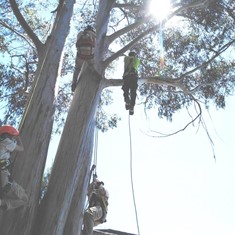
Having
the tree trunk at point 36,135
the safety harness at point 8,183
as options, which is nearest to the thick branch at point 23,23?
the tree trunk at point 36,135

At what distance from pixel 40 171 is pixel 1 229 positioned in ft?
2.55

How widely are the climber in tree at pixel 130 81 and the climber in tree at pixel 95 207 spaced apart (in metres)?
1.40

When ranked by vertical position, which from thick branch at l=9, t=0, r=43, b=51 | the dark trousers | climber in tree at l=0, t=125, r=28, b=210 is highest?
thick branch at l=9, t=0, r=43, b=51

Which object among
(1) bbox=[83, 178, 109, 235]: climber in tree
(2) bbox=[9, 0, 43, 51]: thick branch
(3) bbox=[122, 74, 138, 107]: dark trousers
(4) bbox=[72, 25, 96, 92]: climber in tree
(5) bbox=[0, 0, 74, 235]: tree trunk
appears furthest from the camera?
(3) bbox=[122, 74, 138, 107]: dark trousers

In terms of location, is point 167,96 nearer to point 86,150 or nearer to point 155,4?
point 155,4

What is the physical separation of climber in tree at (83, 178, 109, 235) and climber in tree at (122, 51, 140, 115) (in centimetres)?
140

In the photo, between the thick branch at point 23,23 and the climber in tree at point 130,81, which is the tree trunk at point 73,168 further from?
the thick branch at point 23,23

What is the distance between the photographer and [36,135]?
462cm

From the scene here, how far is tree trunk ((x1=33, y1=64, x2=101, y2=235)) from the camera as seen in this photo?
4.27m

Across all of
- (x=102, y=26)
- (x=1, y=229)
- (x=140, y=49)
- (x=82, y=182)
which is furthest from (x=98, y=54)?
(x=140, y=49)

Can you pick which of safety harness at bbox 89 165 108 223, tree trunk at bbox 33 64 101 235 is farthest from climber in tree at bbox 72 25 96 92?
safety harness at bbox 89 165 108 223

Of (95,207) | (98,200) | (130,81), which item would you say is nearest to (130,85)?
(130,81)

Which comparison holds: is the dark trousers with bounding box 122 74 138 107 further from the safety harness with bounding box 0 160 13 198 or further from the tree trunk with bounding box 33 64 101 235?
the safety harness with bounding box 0 160 13 198

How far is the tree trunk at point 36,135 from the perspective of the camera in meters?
4.04
